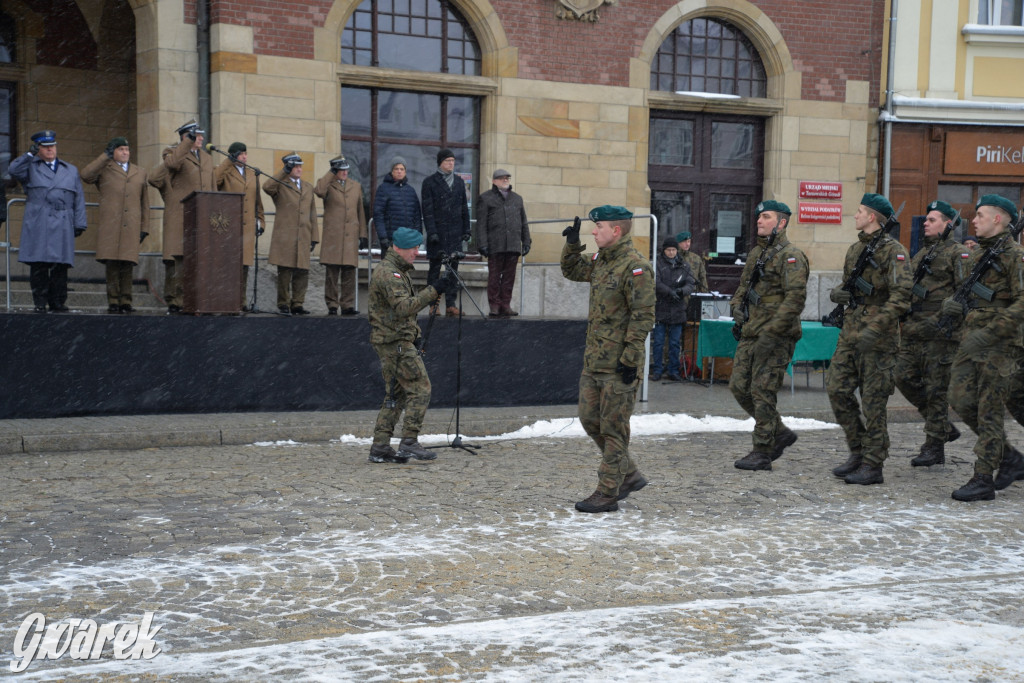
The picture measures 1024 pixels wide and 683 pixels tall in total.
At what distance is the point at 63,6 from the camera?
17781 millimetres

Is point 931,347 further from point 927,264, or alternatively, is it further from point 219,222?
point 219,222

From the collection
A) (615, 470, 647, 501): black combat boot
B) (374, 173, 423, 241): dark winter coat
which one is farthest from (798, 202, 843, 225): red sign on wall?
(615, 470, 647, 501): black combat boot

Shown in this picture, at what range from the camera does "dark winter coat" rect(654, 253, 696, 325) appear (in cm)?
1575

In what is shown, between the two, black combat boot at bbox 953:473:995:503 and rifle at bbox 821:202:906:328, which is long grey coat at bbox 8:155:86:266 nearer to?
rifle at bbox 821:202:906:328

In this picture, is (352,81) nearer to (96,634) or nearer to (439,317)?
(439,317)

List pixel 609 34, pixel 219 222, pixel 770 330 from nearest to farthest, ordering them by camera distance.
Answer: pixel 770 330 → pixel 219 222 → pixel 609 34

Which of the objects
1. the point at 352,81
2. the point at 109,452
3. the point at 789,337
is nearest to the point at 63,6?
the point at 352,81

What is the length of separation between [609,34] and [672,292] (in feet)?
15.7

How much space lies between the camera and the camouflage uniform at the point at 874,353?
8852mm

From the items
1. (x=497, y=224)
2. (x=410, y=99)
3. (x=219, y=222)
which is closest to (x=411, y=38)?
(x=410, y=99)

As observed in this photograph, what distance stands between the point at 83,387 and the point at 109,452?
1524 mm

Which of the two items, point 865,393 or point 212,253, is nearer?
point 865,393

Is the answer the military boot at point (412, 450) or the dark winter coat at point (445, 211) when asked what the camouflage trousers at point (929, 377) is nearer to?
the military boot at point (412, 450)

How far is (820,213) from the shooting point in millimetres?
19750
